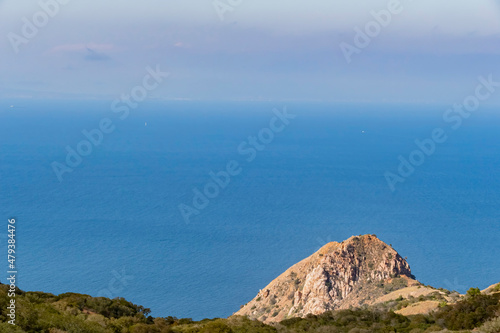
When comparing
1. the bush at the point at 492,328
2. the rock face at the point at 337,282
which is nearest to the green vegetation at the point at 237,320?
the bush at the point at 492,328

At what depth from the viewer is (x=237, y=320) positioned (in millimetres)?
22000

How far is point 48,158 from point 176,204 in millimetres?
62839

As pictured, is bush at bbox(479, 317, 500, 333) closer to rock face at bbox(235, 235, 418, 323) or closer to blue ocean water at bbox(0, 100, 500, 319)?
rock face at bbox(235, 235, 418, 323)

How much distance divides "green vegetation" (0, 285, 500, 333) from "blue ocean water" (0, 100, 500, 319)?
40.9 m

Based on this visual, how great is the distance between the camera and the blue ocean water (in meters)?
75.7

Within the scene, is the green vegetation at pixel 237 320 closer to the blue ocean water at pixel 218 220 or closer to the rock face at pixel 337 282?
the rock face at pixel 337 282

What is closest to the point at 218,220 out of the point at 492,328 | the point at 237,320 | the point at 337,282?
the point at 337,282

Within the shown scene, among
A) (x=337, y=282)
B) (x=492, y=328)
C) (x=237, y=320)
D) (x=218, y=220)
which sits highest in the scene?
(x=218, y=220)

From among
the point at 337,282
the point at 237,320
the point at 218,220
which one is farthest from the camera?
the point at 218,220

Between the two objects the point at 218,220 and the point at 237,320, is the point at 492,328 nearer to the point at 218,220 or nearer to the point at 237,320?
the point at 237,320

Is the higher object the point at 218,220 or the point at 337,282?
the point at 218,220

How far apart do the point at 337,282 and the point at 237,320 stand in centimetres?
1431

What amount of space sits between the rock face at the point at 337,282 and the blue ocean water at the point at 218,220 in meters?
28.4

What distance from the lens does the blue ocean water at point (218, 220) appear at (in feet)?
248
